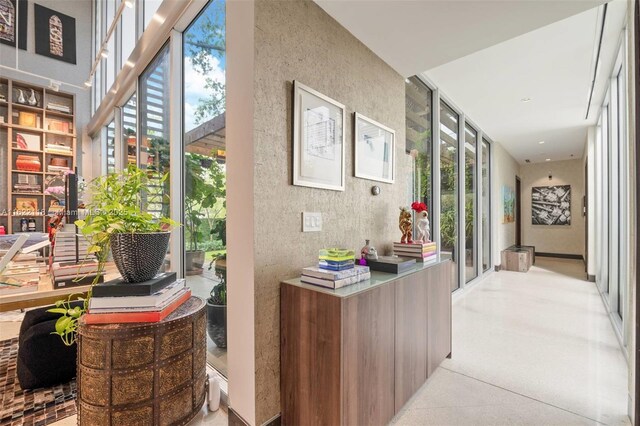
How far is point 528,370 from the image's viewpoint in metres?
2.31

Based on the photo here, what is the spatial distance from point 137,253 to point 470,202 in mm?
5258

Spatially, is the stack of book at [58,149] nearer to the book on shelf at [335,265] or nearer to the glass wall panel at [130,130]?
the glass wall panel at [130,130]

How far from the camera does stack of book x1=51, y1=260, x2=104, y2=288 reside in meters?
1.74

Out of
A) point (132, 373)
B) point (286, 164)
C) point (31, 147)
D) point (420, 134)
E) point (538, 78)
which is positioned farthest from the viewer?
point (31, 147)

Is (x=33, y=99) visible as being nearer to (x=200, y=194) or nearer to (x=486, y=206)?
(x=200, y=194)

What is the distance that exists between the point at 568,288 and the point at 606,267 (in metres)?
0.94

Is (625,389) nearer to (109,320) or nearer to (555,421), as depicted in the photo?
(555,421)

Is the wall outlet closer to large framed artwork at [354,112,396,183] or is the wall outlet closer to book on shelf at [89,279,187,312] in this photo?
large framed artwork at [354,112,396,183]

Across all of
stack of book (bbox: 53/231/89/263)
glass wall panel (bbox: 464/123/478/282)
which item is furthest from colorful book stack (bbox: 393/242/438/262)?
glass wall panel (bbox: 464/123/478/282)

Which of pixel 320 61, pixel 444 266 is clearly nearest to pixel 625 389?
pixel 444 266

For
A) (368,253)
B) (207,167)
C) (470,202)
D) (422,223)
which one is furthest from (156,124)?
(470,202)

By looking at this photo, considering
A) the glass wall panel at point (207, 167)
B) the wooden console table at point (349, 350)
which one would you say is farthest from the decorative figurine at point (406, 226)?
the glass wall panel at point (207, 167)

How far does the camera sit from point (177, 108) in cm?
256

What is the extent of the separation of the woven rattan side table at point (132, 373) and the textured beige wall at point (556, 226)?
34.8 feet
